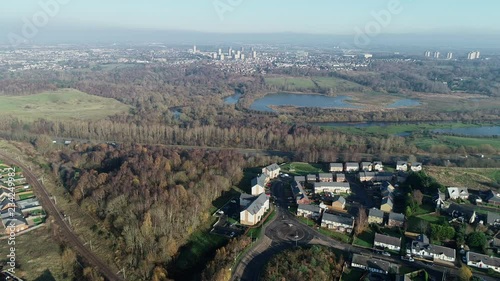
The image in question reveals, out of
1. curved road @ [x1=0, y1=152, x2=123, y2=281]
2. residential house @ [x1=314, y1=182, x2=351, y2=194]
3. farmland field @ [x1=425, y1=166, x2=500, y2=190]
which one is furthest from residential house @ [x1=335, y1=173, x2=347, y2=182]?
curved road @ [x1=0, y1=152, x2=123, y2=281]

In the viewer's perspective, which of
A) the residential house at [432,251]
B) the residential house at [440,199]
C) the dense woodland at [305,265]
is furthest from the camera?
the residential house at [440,199]

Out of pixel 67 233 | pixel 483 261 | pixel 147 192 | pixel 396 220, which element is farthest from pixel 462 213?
pixel 67 233

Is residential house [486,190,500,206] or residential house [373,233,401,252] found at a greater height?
residential house [486,190,500,206]

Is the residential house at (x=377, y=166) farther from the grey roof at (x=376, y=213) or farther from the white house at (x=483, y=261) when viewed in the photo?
the white house at (x=483, y=261)

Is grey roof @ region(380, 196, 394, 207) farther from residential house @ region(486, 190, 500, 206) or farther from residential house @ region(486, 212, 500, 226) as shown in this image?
residential house @ region(486, 190, 500, 206)

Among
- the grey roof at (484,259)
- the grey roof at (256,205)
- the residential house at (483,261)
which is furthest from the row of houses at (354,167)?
the residential house at (483,261)

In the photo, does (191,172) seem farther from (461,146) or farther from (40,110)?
(40,110)

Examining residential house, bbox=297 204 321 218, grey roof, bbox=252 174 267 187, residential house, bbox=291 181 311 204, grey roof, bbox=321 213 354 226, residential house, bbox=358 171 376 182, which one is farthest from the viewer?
residential house, bbox=358 171 376 182
